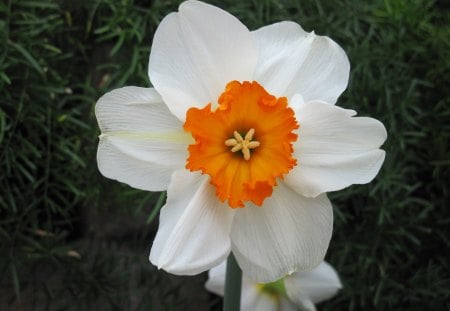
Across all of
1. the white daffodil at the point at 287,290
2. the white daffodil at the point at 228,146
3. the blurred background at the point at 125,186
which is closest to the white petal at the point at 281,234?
the white daffodil at the point at 228,146

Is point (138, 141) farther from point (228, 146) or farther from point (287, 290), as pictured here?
point (287, 290)

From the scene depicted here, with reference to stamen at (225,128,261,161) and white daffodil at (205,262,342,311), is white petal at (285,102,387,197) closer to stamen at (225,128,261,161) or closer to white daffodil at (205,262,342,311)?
stamen at (225,128,261,161)

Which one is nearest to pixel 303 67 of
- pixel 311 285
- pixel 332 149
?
pixel 332 149

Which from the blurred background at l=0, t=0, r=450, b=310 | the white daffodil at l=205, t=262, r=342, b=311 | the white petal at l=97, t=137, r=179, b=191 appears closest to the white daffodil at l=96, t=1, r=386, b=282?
the white petal at l=97, t=137, r=179, b=191

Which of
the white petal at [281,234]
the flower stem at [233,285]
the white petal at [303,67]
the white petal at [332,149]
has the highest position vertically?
the white petal at [303,67]

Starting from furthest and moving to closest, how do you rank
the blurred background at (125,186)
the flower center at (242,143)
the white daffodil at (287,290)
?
the blurred background at (125,186)
the white daffodil at (287,290)
the flower center at (242,143)

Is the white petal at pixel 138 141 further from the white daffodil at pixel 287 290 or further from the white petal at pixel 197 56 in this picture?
the white daffodil at pixel 287 290
